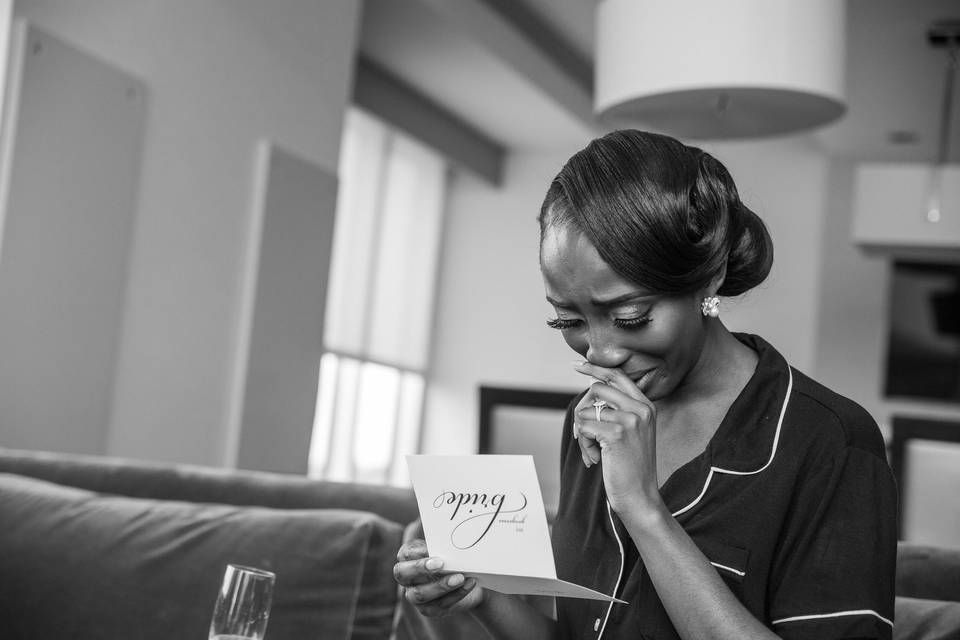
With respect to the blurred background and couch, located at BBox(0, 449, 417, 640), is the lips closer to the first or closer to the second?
the blurred background

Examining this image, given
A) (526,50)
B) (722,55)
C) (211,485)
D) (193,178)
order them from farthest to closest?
1. (526,50)
2. (193,178)
3. (722,55)
4. (211,485)

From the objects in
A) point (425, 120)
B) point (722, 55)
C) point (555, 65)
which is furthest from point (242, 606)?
point (425, 120)

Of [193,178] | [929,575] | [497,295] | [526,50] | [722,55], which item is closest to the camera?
[929,575]

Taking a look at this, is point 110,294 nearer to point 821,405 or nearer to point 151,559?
point 151,559

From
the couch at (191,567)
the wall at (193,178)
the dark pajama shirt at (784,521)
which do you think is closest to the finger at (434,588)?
the dark pajama shirt at (784,521)

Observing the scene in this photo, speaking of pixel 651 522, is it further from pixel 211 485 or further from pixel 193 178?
pixel 193 178

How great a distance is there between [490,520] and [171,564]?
96 cm

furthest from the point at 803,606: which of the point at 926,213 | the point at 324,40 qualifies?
the point at 926,213

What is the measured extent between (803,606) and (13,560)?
154 centimetres

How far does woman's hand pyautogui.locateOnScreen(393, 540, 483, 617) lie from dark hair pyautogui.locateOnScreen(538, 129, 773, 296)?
15.8 inches

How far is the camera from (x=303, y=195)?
4.73 m

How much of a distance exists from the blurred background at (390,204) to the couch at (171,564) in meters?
0.86

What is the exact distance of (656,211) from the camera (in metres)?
1.31

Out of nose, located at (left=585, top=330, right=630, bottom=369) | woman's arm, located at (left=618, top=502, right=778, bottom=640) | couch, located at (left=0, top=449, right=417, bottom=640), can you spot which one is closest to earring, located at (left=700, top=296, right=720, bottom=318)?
nose, located at (left=585, top=330, right=630, bottom=369)
